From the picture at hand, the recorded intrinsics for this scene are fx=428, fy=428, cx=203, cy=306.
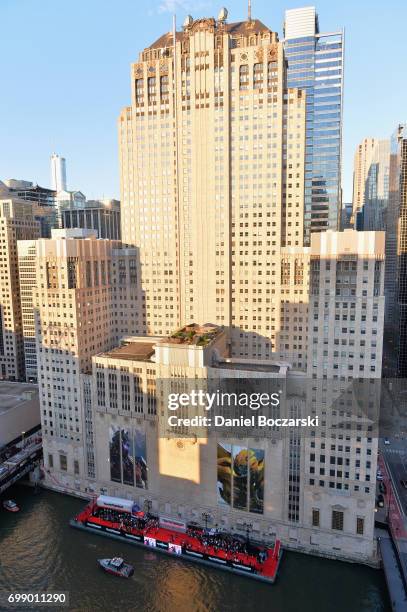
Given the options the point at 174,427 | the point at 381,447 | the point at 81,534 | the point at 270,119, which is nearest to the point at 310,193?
the point at 270,119

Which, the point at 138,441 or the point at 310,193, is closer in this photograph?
the point at 138,441

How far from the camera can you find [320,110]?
6737 inches

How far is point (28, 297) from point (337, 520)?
5810 inches

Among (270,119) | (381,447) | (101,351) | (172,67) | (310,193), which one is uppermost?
(172,67)

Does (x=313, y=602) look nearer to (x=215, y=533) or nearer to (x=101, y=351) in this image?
(x=215, y=533)

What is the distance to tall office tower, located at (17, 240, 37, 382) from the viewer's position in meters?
176

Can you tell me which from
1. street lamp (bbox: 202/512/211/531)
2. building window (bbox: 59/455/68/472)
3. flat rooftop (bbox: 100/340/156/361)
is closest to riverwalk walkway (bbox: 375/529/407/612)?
street lamp (bbox: 202/512/211/531)

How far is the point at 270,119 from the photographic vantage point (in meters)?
119

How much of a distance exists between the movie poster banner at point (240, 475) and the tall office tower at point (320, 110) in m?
100

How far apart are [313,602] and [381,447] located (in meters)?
71.3

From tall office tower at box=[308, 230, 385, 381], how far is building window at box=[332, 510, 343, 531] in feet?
92.6

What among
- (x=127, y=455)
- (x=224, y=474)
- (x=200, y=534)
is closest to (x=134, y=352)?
(x=127, y=455)

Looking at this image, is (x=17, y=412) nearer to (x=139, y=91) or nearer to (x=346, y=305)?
(x=346, y=305)

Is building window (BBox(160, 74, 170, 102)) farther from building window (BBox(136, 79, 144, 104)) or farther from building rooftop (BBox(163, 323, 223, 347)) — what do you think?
building rooftop (BBox(163, 323, 223, 347))
